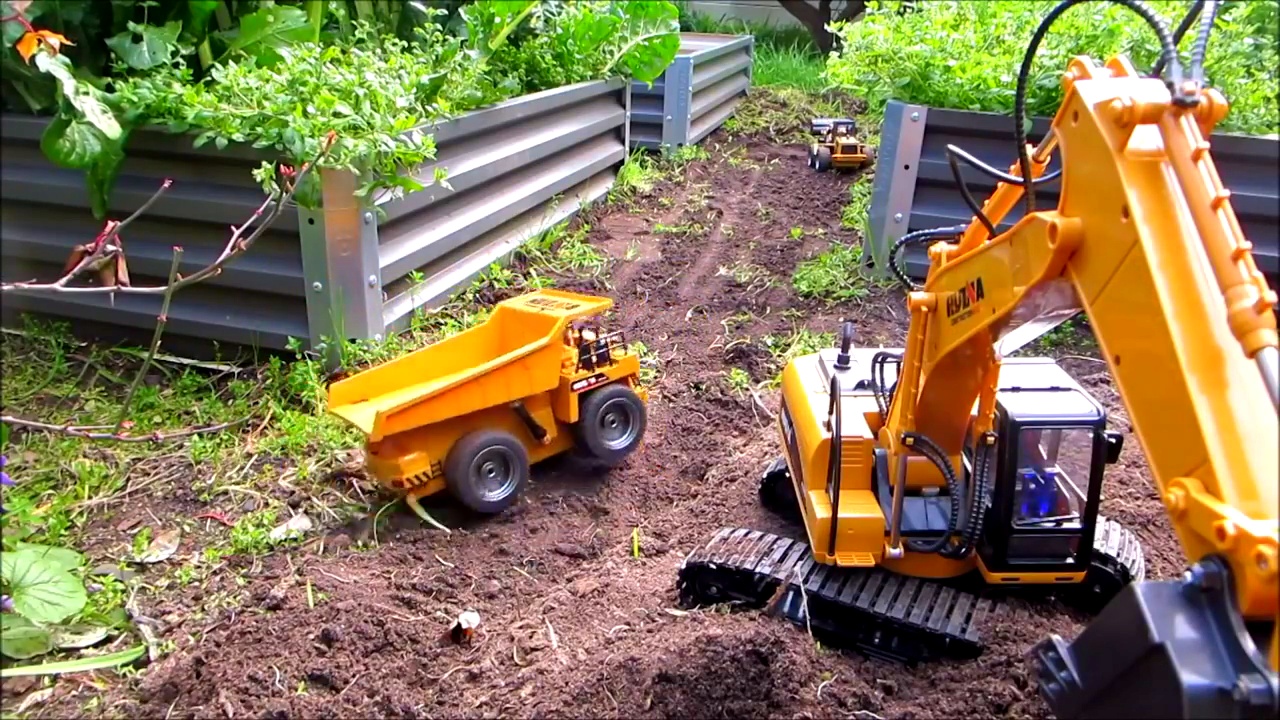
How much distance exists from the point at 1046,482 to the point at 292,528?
242cm

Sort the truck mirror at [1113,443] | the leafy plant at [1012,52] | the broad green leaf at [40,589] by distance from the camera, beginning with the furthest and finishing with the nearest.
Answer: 1. the leafy plant at [1012,52]
2. the truck mirror at [1113,443]
3. the broad green leaf at [40,589]

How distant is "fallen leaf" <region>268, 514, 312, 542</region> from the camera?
331 centimetres

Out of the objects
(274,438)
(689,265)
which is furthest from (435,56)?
(274,438)

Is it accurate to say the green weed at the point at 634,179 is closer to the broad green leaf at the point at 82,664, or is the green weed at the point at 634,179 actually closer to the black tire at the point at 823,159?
the black tire at the point at 823,159

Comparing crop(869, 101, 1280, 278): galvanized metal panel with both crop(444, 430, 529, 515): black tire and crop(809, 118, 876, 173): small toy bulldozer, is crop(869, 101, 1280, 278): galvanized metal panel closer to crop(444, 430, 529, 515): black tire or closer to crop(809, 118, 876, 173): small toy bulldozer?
crop(809, 118, 876, 173): small toy bulldozer

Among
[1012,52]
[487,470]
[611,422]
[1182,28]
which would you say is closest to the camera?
[1182,28]

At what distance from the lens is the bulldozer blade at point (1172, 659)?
4.87 feet

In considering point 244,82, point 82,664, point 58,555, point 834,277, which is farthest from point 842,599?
point 244,82

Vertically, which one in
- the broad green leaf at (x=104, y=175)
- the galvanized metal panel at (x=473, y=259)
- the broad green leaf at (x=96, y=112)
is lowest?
the galvanized metal panel at (x=473, y=259)

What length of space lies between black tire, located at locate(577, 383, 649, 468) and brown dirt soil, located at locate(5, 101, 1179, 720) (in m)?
0.13

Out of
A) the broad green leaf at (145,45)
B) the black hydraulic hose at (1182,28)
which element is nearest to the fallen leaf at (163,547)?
the broad green leaf at (145,45)

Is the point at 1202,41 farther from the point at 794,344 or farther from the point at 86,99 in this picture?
the point at 86,99

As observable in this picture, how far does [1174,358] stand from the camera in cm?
165

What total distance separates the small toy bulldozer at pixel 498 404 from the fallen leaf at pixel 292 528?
0.29 meters
